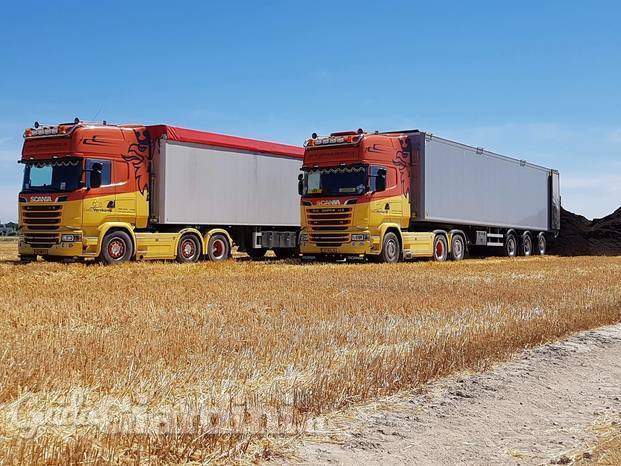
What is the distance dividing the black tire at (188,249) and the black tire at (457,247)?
9.53m

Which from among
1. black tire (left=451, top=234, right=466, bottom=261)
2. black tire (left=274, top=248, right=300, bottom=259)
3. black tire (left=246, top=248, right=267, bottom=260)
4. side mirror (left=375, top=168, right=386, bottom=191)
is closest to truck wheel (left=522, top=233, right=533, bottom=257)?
black tire (left=451, top=234, right=466, bottom=261)

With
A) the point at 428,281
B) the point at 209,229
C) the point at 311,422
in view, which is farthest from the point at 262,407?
the point at 209,229

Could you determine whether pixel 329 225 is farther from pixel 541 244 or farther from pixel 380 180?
pixel 541 244

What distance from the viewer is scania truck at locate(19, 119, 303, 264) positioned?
21.2 m

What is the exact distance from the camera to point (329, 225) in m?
24.0

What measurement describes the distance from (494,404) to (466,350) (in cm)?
149

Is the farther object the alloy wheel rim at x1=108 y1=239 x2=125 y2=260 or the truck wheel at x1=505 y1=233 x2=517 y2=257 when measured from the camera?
the truck wheel at x1=505 y1=233 x2=517 y2=257

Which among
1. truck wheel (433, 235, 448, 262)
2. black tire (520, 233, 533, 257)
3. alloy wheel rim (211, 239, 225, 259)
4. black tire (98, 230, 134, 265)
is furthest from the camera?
black tire (520, 233, 533, 257)

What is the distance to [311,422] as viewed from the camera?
557cm

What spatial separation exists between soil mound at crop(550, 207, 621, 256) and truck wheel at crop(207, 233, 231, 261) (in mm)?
19552

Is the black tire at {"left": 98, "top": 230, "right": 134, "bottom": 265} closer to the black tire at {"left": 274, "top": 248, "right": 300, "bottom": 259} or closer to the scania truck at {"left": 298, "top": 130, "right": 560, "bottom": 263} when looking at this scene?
the scania truck at {"left": 298, "top": 130, "right": 560, "bottom": 263}

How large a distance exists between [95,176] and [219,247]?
544 cm

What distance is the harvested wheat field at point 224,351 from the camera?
16.6 ft

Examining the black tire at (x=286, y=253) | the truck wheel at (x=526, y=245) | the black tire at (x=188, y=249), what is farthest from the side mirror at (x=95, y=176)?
the truck wheel at (x=526, y=245)
